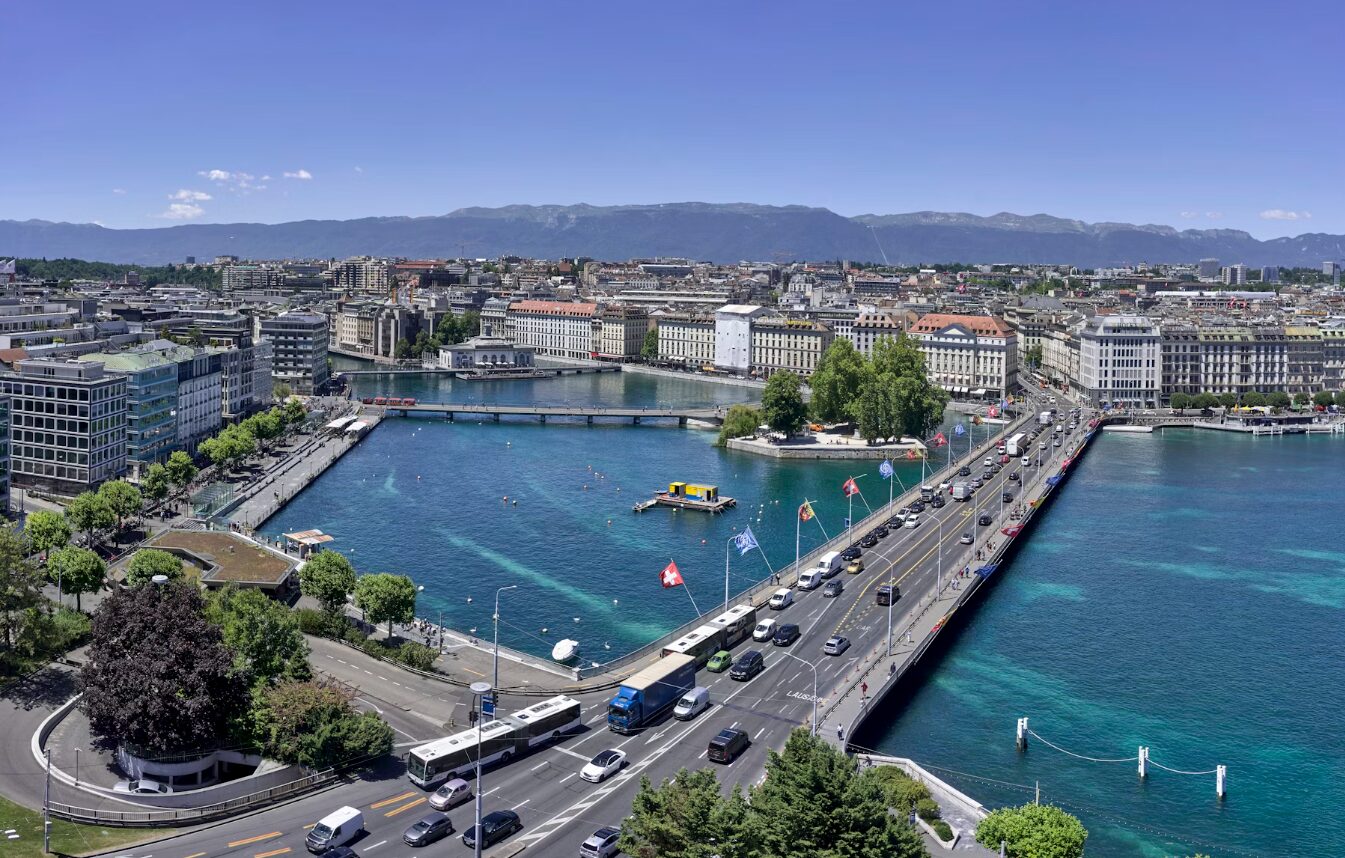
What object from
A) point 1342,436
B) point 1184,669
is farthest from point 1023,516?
point 1342,436

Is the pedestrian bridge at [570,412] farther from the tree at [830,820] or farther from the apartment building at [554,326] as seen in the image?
the tree at [830,820]

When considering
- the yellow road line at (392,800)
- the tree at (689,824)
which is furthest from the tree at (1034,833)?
the yellow road line at (392,800)

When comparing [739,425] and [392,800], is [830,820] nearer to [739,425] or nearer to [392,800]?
[392,800]

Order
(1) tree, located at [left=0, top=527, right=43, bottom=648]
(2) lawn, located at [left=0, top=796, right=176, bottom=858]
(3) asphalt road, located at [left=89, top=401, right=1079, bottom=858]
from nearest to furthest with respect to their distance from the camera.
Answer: (2) lawn, located at [left=0, top=796, right=176, bottom=858]
(3) asphalt road, located at [left=89, top=401, right=1079, bottom=858]
(1) tree, located at [left=0, top=527, right=43, bottom=648]

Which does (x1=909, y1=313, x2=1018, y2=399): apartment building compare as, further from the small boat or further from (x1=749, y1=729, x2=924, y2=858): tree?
(x1=749, y1=729, x2=924, y2=858): tree

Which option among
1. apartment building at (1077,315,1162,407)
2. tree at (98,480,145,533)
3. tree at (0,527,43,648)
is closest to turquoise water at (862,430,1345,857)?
tree at (0,527,43,648)

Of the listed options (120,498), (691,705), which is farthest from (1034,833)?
(120,498)
